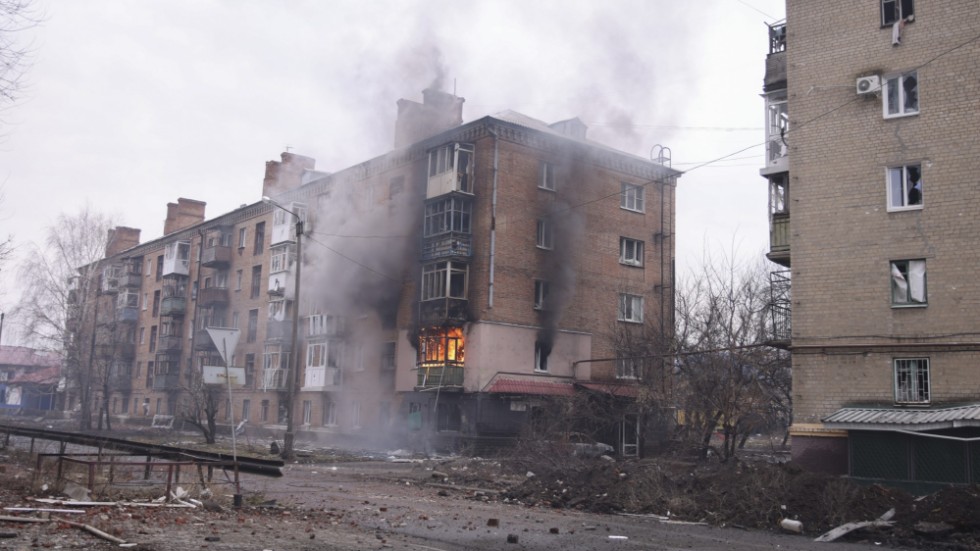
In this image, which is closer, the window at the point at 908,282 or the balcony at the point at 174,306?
the window at the point at 908,282

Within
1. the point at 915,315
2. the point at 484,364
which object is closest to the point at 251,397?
the point at 484,364

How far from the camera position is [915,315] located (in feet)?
65.4

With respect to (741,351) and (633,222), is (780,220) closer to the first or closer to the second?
(741,351)

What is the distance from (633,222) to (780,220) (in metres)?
17.5

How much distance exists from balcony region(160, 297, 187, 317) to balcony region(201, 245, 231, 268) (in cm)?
532

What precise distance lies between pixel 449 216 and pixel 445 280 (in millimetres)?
2859

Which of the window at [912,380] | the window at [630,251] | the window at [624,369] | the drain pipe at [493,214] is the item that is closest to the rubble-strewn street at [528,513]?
the window at [912,380]

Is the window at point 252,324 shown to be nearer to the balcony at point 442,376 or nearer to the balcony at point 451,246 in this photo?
the balcony at point 451,246

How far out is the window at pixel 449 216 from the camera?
36.3m

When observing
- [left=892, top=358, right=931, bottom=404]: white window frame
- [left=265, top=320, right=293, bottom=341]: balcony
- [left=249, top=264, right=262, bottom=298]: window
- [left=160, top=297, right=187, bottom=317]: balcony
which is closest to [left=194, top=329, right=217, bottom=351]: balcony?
[left=160, top=297, right=187, bottom=317]: balcony

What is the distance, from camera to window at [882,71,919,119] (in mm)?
20792

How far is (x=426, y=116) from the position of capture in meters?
41.7

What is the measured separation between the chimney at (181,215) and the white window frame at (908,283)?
58.6m

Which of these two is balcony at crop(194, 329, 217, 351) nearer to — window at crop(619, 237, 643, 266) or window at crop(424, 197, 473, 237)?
window at crop(424, 197, 473, 237)
